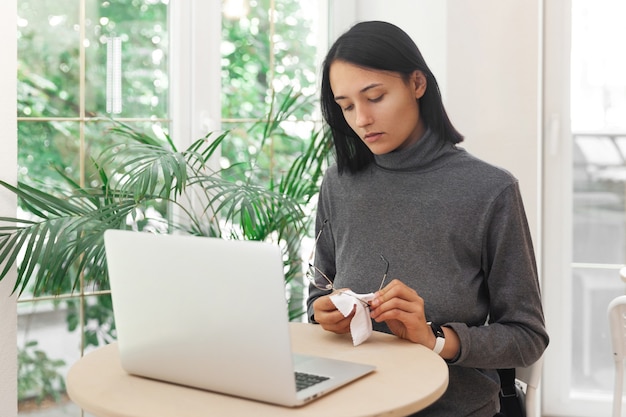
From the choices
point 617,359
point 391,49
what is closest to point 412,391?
point 391,49

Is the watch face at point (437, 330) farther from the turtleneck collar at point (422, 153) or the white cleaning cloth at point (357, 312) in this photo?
the turtleneck collar at point (422, 153)

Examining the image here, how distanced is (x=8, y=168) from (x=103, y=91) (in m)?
0.53

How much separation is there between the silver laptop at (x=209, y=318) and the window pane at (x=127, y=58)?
4.25ft

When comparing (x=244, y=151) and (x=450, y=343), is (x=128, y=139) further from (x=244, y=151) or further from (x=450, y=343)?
(x=450, y=343)

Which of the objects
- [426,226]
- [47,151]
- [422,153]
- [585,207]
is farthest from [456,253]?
[585,207]

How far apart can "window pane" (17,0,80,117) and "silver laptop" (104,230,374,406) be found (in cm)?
121

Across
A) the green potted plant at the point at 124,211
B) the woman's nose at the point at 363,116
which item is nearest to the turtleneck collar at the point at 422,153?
the woman's nose at the point at 363,116

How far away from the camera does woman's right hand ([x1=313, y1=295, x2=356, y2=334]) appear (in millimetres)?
1617

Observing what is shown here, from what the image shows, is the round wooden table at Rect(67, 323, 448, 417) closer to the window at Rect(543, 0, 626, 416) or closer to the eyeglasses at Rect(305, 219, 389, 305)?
the eyeglasses at Rect(305, 219, 389, 305)

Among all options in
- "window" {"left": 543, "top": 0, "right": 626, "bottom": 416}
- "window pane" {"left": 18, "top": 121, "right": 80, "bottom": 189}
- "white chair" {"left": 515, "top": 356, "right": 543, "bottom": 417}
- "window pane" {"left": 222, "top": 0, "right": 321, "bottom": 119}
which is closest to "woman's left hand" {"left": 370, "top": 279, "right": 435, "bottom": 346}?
"white chair" {"left": 515, "top": 356, "right": 543, "bottom": 417}

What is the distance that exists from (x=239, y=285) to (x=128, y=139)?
1474mm

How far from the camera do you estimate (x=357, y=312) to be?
5.16ft

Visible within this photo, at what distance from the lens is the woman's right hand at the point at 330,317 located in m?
1.62

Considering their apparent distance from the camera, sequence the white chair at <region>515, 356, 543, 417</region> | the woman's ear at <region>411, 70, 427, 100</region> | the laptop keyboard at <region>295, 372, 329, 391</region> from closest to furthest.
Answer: the laptop keyboard at <region>295, 372, 329, 391</region> → the white chair at <region>515, 356, 543, 417</region> → the woman's ear at <region>411, 70, 427, 100</region>
